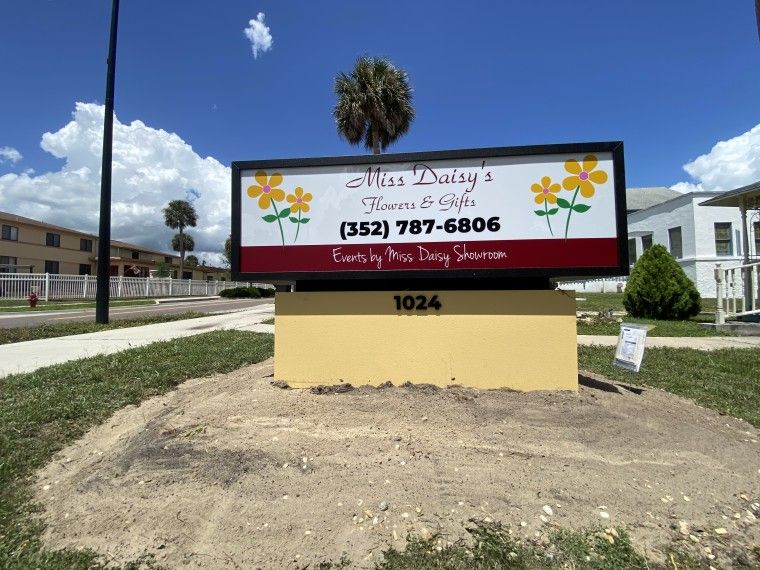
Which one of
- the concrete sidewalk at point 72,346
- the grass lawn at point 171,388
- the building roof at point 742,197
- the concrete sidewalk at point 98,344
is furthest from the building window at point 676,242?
the concrete sidewalk at point 72,346

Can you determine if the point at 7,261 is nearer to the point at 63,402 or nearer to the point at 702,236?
the point at 63,402

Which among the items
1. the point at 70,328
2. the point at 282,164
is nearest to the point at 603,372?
the point at 282,164

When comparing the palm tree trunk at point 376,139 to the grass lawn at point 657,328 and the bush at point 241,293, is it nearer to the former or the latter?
the grass lawn at point 657,328

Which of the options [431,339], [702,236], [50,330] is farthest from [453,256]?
[702,236]

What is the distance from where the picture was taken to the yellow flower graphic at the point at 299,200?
4750mm

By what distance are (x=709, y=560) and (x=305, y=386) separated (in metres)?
3.43

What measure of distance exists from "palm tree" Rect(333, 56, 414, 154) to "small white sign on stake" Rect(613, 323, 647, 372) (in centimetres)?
1623

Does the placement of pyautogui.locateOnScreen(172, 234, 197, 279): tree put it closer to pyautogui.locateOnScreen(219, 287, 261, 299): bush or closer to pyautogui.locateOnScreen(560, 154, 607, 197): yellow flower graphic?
pyautogui.locateOnScreen(219, 287, 261, 299): bush

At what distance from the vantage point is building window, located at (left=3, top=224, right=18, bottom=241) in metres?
38.1

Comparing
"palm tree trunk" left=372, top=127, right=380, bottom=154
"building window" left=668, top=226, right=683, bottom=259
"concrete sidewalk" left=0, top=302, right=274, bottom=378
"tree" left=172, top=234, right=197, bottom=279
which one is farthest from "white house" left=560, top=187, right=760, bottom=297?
"tree" left=172, top=234, right=197, bottom=279

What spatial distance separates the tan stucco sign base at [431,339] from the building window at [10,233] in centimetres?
4579

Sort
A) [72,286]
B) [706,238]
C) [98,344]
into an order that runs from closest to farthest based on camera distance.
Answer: [98,344] → [706,238] → [72,286]

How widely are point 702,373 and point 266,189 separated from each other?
20.5 feet

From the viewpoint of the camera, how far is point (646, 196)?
129 ft
